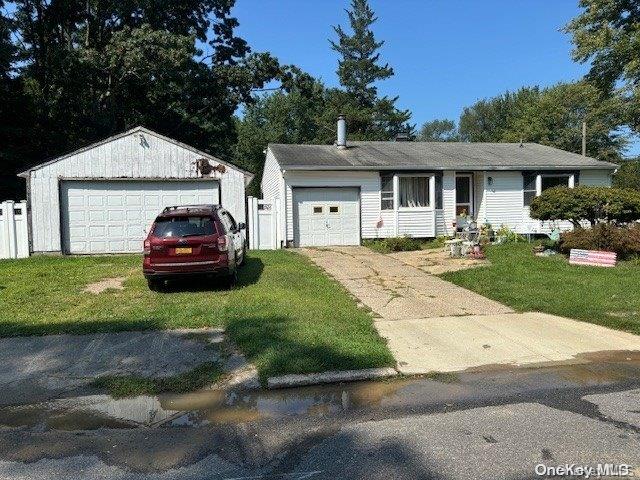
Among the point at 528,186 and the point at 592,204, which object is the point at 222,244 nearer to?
the point at 592,204

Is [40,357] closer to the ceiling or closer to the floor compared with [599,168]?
closer to the floor

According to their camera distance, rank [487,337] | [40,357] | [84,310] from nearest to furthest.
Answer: [40,357] < [487,337] < [84,310]

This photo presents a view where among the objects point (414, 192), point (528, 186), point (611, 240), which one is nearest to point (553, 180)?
point (528, 186)

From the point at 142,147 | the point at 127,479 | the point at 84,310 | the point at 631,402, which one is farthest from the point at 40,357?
the point at 142,147

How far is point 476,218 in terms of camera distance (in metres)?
21.0

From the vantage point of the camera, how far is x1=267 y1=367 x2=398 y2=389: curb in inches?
217

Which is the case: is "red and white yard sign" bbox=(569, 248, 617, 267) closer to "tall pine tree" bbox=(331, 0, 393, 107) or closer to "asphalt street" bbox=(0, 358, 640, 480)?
"asphalt street" bbox=(0, 358, 640, 480)

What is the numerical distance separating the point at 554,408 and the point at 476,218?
1696cm

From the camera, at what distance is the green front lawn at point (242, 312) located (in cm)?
633

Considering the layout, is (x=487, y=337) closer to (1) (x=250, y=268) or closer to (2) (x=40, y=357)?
(2) (x=40, y=357)

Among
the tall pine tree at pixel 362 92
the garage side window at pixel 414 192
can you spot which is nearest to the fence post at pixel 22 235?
the garage side window at pixel 414 192

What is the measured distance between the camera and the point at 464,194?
838 inches

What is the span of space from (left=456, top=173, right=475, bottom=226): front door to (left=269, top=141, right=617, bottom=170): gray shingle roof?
75cm

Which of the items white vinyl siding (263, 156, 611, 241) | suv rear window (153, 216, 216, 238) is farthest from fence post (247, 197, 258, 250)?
suv rear window (153, 216, 216, 238)
